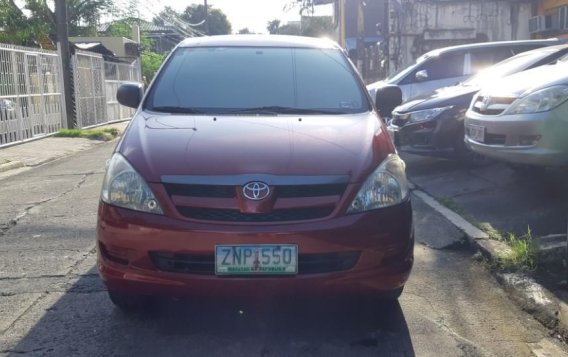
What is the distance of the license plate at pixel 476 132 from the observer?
20.3 ft

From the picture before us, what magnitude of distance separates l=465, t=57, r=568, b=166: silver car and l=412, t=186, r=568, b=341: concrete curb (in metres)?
0.82

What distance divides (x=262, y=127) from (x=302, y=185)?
69cm

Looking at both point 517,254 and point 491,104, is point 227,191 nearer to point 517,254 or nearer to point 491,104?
point 517,254

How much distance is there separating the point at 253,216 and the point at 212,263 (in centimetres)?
31

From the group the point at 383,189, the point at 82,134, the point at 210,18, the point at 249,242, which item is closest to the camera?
the point at 249,242

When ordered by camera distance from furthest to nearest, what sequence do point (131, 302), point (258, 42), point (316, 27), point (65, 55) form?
point (316, 27), point (65, 55), point (258, 42), point (131, 302)

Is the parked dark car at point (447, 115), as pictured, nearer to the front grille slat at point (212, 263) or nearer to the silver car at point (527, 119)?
the silver car at point (527, 119)

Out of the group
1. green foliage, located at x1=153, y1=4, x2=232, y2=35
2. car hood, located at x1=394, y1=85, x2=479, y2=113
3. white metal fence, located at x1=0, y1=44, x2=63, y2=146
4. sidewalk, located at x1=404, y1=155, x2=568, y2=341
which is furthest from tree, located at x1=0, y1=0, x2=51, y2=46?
green foliage, located at x1=153, y1=4, x2=232, y2=35

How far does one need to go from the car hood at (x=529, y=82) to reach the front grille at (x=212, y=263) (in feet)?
10.5

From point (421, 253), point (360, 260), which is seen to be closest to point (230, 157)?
point (360, 260)

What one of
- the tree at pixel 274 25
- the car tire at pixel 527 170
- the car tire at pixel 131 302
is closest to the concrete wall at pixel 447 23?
the car tire at pixel 527 170

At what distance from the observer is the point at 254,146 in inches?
138

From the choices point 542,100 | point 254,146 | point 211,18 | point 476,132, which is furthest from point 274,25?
point 254,146

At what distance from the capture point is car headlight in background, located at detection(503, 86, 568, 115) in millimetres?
5391
